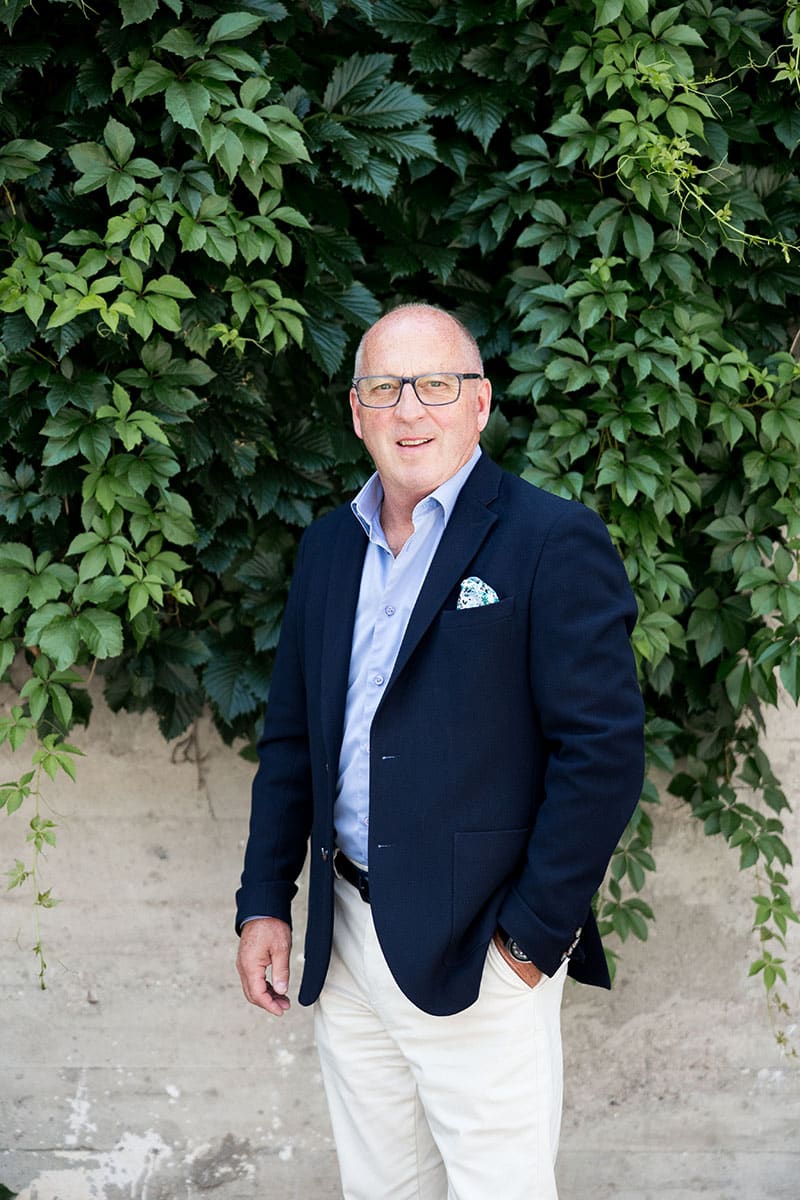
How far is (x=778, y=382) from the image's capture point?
2.32 m

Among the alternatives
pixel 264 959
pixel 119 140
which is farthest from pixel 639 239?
pixel 264 959

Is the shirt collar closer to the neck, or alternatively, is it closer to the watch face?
the neck

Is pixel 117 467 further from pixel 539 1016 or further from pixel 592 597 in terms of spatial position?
pixel 539 1016

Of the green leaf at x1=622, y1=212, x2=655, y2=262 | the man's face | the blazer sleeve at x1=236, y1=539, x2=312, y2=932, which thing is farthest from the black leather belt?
the green leaf at x1=622, y1=212, x2=655, y2=262

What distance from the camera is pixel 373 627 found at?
182 centimetres

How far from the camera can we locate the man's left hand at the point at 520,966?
169cm

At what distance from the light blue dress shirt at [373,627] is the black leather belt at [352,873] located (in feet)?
0.06

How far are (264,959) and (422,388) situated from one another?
103 cm

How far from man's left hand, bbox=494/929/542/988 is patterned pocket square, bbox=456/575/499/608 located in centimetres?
50

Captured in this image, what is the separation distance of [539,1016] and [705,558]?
46.2 inches

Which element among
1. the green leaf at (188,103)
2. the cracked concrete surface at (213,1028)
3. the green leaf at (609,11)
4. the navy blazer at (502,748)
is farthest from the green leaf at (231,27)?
the cracked concrete surface at (213,1028)

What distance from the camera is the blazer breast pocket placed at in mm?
1657

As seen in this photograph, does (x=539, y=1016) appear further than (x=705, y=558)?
No

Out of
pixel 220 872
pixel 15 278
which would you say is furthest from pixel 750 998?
pixel 15 278
